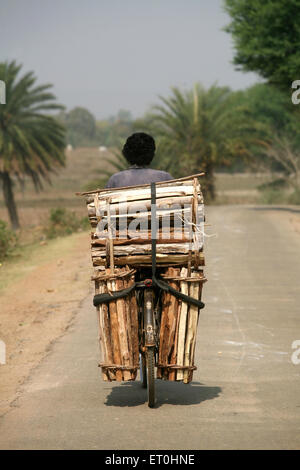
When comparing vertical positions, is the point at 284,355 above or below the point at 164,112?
below

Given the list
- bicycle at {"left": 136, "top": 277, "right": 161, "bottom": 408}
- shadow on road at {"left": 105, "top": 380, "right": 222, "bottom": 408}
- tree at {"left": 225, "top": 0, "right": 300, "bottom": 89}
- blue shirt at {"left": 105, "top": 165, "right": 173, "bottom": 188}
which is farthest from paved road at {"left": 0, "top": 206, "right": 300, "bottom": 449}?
tree at {"left": 225, "top": 0, "right": 300, "bottom": 89}

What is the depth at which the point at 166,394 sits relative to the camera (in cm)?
634

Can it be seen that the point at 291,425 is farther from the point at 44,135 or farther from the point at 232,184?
the point at 232,184

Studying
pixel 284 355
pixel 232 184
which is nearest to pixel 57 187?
pixel 232 184

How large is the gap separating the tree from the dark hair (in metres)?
22.2

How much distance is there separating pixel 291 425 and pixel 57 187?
6715 cm

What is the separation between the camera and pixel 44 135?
34250 millimetres

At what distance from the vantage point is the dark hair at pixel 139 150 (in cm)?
619

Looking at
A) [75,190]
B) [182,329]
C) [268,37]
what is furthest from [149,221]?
[75,190]

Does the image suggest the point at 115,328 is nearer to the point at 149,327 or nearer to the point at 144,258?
the point at 149,327

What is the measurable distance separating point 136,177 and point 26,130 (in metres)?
28.8

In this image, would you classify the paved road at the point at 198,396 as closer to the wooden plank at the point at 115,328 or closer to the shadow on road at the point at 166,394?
the shadow on road at the point at 166,394

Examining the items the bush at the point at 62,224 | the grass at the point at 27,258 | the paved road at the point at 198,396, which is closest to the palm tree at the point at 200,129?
the bush at the point at 62,224

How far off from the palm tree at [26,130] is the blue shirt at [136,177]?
27.1 m
